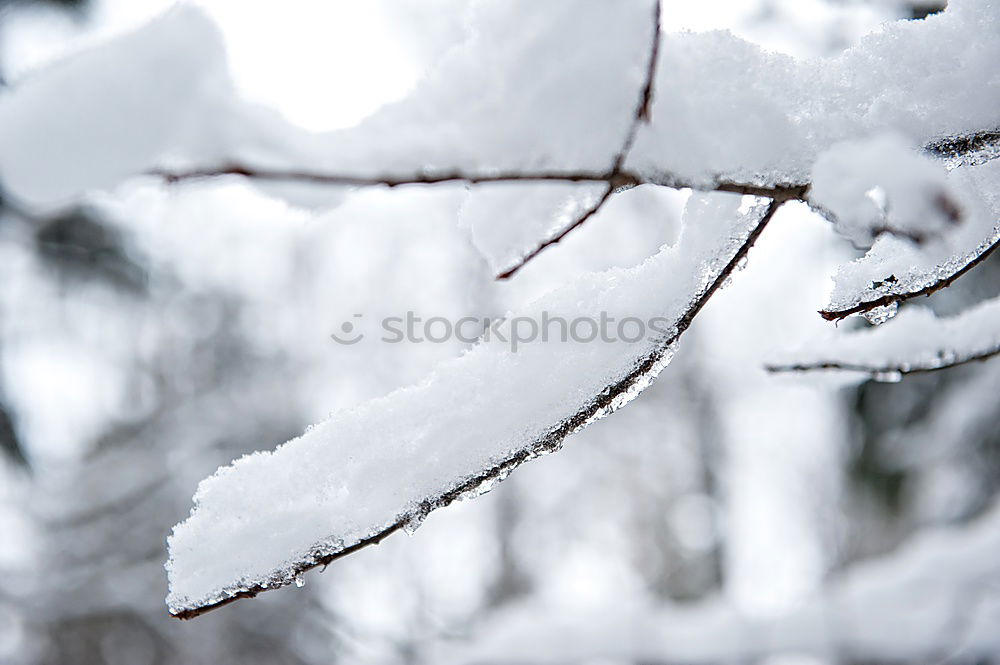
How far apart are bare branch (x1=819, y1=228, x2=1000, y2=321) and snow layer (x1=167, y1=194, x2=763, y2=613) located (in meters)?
0.21

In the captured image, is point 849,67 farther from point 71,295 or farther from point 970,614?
point 71,295

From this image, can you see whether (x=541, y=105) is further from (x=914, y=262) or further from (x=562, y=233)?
(x=914, y=262)

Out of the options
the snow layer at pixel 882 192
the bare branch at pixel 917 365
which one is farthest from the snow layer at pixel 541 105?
the bare branch at pixel 917 365

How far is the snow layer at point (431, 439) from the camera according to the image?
0.65 m

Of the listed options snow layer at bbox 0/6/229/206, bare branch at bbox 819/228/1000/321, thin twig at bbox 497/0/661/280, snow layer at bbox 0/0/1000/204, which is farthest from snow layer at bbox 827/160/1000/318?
snow layer at bbox 0/6/229/206

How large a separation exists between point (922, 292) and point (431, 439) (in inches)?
21.8

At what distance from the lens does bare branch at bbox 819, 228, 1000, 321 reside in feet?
2.44

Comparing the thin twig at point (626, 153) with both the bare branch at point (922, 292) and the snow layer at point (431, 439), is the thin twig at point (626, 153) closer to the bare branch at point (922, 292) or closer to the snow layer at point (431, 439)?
the snow layer at point (431, 439)

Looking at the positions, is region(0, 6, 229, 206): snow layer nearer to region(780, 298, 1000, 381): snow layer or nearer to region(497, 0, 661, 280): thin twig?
region(497, 0, 661, 280): thin twig

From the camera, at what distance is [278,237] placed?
24.6ft

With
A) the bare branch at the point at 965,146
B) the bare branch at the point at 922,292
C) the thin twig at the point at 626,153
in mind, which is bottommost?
the thin twig at the point at 626,153

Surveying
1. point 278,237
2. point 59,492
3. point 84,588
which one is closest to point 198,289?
point 278,237

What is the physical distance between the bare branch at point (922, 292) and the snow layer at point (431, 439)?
8.3 inches

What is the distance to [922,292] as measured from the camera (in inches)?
29.8
